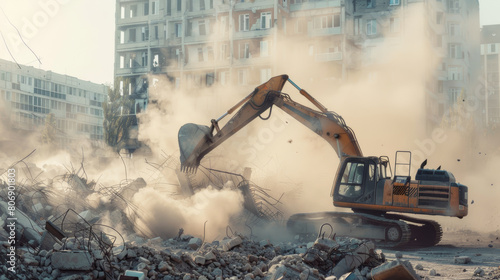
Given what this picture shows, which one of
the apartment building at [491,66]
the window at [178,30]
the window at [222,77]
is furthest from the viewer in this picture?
the apartment building at [491,66]

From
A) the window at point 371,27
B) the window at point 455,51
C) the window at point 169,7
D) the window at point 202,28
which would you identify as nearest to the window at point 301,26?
the window at point 371,27

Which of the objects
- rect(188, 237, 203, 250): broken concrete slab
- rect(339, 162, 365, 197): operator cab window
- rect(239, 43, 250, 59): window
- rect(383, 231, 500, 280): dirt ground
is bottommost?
rect(383, 231, 500, 280): dirt ground

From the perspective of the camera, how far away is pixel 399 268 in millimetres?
10602

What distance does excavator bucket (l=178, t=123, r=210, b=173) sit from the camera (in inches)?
777

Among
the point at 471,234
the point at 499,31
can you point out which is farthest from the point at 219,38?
the point at 499,31

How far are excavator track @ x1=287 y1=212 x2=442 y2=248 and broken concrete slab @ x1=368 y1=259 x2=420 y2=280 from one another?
7956 millimetres

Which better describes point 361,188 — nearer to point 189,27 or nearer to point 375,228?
point 375,228

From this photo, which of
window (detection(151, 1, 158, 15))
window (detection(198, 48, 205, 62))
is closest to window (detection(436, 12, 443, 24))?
window (detection(198, 48, 205, 62))

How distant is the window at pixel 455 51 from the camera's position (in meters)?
63.8

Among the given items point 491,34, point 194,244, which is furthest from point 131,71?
point 491,34

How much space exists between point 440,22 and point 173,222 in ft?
160

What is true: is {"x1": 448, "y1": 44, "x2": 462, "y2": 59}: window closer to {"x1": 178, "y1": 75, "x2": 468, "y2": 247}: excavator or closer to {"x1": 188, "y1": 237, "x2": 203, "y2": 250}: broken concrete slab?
{"x1": 178, "y1": 75, "x2": 468, "y2": 247}: excavator

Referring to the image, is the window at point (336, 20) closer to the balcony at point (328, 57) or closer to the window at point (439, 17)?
the balcony at point (328, 57)

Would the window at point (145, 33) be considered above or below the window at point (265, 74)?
above
